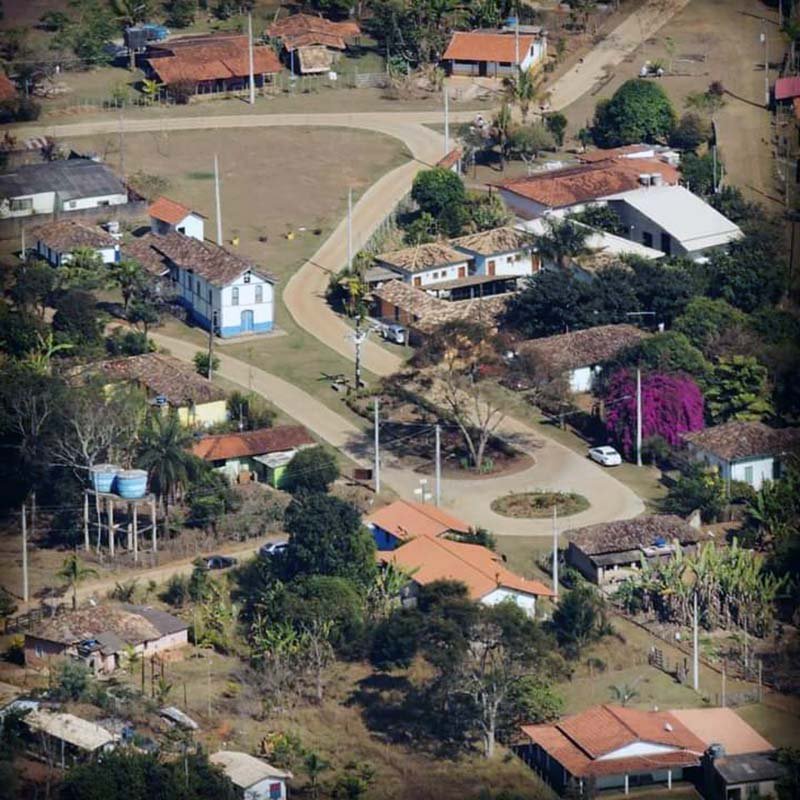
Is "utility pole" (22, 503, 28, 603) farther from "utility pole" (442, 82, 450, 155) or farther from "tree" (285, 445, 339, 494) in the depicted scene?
"utility pole" (442, 82, 450, 155)

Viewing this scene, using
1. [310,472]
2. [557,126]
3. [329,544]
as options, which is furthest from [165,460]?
[557,126]

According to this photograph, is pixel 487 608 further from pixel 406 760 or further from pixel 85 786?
pixel 85 786

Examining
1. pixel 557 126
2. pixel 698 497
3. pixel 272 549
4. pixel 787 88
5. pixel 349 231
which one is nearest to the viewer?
pixel 272 549

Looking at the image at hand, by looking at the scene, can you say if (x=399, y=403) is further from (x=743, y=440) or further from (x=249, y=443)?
(x=743, y=440)

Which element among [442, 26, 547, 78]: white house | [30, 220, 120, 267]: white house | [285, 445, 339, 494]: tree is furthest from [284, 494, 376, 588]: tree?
[442, 26, 547, 78]: white house

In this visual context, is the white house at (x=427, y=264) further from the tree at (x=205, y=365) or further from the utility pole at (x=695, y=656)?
the utility pole at (x=695, y=656)

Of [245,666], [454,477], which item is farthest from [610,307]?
[245,666]
